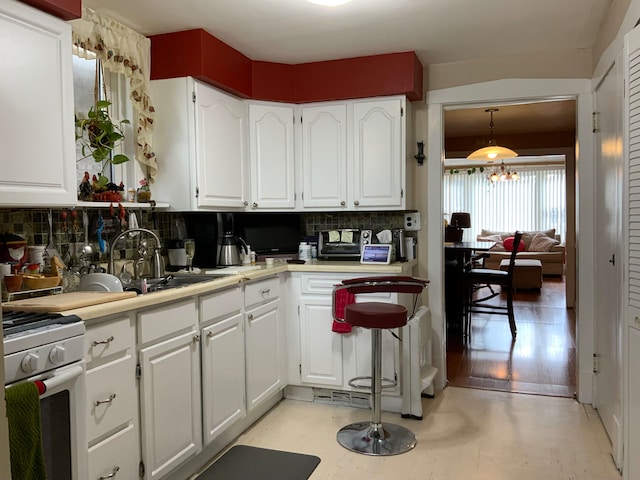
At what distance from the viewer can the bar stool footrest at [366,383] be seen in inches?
119

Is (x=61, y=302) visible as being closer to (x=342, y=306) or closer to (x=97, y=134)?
(x=97, y=134)

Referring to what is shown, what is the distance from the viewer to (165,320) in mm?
2211

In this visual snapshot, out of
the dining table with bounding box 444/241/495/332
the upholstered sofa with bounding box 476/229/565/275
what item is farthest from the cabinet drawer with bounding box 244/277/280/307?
the upholstered sofa with bounding box 476/229/565/275

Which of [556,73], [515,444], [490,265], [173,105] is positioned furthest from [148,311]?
[490,265]

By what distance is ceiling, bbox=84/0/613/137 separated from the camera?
8.43 ft

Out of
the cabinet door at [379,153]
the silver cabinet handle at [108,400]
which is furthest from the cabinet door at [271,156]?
the silver cabinet handle at [108,400]

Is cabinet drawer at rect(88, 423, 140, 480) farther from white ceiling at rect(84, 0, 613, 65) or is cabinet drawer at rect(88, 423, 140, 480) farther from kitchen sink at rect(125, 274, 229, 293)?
white ceiling at rect(84, 0, 613, 65)

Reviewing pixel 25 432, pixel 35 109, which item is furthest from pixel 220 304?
pixel 25 432

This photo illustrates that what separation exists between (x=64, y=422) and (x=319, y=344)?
1891mm

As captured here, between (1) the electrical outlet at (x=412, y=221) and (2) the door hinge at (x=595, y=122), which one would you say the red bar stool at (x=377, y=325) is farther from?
(2) the door hinge at (x=595, y=122)

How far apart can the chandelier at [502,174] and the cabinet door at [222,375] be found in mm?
8091

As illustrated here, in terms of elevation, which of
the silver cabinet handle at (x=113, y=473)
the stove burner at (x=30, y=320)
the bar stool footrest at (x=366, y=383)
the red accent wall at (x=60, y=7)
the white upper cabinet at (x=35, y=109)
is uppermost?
the red accent wall at (x=60, y=7)

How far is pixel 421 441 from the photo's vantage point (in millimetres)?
2791

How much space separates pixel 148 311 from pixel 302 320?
1.38m
